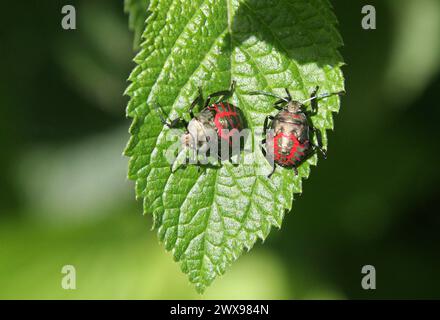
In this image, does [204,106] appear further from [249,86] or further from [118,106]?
[118,106]

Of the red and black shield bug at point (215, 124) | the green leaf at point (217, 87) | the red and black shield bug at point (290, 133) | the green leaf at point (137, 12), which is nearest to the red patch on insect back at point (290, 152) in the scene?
the red and black shield bug at point (290, 133)

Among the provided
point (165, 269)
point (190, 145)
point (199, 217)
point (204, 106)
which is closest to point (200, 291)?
point (199, 217)

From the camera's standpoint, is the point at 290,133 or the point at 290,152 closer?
the point at 290,152

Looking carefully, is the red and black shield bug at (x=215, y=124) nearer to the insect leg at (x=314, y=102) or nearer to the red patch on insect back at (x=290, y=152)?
the red patch on insect back at (x=290, y=152)

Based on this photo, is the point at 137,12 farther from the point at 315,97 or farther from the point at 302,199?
the point at 302,199

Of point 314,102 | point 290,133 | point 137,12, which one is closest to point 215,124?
point 290,133

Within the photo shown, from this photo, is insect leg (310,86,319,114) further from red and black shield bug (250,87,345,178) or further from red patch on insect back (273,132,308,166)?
red patch on insect back (273,132,308,166)
